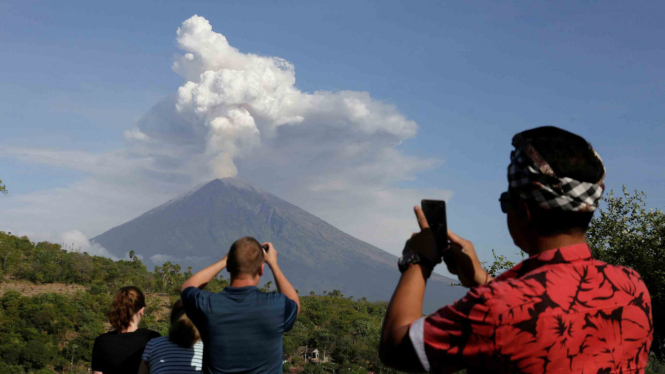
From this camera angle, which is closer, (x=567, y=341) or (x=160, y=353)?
(x=567, y=341)

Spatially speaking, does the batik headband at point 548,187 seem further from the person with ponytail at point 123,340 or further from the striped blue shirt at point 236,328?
the person with ponytail at point 123,340

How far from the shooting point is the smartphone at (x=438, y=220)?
170cm

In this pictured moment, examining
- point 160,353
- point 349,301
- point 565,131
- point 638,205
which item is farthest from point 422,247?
point 349,301

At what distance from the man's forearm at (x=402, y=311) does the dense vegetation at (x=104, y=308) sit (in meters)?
16.2

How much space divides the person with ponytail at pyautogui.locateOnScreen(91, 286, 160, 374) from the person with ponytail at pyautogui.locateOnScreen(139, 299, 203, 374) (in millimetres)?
250

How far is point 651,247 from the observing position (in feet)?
52.2

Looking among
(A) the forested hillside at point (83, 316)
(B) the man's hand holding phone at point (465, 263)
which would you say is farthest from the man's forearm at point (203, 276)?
(A) the forested hillside at point (83, 316)

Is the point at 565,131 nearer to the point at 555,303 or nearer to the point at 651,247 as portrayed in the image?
the point at 555,303

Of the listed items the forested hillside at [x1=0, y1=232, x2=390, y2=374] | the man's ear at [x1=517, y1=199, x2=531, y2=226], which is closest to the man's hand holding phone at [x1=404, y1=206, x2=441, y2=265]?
the man's ear at [x1=517, y1=199, x2=531, y2=226]

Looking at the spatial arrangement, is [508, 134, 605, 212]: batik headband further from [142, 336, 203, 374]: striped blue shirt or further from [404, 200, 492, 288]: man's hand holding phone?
[142, 336, 203, 374]: striped blue shirt

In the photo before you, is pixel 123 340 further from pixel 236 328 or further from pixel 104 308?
pixel 104 308

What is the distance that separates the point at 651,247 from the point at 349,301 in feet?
373

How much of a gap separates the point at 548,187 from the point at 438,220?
37 cm

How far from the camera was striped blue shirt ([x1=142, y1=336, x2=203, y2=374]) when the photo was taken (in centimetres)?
416
